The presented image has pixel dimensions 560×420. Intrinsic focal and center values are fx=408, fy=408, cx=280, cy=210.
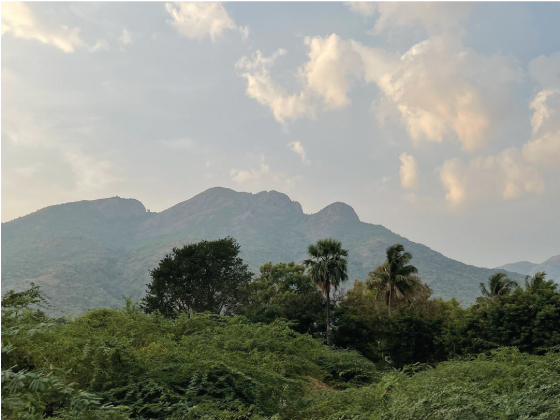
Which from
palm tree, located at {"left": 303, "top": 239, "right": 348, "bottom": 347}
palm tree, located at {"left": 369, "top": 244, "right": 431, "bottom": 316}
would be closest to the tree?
palm tree, located at {"left": 303, "top": 239, "right": 348, "bottom": 347}

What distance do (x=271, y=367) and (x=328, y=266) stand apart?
21.5m

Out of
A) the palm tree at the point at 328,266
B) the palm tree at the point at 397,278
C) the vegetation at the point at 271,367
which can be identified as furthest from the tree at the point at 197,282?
the palm tree at the point at 397,278

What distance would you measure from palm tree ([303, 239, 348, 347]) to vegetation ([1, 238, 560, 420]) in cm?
18

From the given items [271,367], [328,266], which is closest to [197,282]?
[328,266]

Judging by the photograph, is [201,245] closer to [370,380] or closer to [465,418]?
[370,380]

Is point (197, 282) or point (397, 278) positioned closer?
point (397, 278)

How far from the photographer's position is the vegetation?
7.18 meters

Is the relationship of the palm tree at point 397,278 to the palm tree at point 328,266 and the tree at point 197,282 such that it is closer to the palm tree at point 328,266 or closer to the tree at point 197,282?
the palm tree at point 328,266

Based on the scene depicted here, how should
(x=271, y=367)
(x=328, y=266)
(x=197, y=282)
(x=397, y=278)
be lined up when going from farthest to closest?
(x=197, y=282) → (x=397, y=278) → (x=328, y=266) → (x=271, y=367)

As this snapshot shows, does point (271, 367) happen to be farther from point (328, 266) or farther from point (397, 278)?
point (397, 278)

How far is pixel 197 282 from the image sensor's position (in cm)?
4138

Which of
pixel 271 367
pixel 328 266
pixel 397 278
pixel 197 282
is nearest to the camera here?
pixel 271 367

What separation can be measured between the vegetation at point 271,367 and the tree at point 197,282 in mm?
12957

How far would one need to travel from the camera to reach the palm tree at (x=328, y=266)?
113ft
